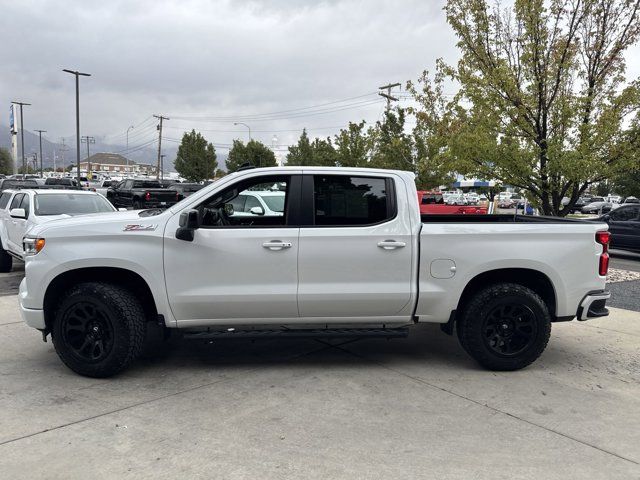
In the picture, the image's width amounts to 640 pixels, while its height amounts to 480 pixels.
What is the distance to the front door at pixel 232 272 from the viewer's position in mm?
4383

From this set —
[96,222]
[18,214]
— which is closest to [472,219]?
[96,222]

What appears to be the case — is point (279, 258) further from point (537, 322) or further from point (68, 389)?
point (537, 322)

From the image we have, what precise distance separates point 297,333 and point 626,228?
1273 cm

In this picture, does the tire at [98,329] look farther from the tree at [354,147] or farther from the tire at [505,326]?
the tree at [354,147]

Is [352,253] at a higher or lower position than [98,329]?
higher

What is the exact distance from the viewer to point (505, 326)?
15.3 ft

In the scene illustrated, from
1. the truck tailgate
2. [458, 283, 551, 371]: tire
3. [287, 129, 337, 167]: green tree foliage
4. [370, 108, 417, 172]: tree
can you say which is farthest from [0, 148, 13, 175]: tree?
[458, 283, 551, 371]: tire

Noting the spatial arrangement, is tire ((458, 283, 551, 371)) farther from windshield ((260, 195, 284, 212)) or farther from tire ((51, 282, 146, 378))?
tire ((51, 282, 146, 378))

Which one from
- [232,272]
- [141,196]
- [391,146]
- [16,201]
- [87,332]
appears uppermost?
[391,146]

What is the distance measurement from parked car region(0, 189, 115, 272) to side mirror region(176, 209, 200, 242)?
5336 millimetres

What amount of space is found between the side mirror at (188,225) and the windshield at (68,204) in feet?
19.6

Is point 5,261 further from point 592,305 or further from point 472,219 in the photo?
point 592,305

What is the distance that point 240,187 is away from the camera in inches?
181

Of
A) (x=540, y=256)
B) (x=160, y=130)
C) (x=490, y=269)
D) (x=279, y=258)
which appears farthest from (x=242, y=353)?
(x=160, y=130)
